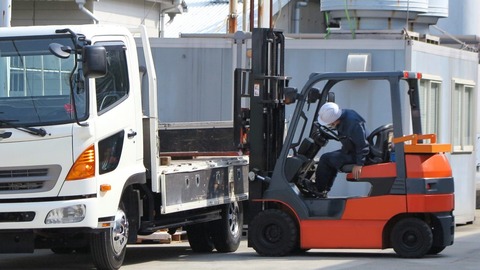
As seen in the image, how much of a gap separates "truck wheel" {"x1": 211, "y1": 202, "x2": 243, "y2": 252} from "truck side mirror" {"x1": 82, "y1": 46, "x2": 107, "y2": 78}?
13.1 ft

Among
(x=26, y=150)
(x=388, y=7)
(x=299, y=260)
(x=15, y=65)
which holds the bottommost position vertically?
(x=299, y=260)

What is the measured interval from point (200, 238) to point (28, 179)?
13.1 ft

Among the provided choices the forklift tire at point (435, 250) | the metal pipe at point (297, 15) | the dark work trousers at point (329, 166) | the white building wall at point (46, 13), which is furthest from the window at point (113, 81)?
the metal pipe at point (297, 15)

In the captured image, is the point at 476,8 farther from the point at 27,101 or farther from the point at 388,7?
the point at 27,101

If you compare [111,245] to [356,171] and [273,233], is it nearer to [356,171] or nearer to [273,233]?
[273,233]

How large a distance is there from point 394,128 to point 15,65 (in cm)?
450

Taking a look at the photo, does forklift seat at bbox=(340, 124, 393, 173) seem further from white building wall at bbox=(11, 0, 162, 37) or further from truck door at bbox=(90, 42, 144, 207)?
white building wall at bbox=(11, 0, 162, 37)

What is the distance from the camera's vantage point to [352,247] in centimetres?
1379

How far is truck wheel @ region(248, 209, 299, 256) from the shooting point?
13977mm

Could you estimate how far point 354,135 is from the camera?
13.8 meters

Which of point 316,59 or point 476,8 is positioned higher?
point 476,8

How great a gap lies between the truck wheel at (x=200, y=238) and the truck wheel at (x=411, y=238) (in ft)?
9.06

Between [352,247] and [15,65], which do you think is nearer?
[15,65]

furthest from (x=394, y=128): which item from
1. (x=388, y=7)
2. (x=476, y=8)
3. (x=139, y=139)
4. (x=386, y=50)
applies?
(x=476, y=8)
